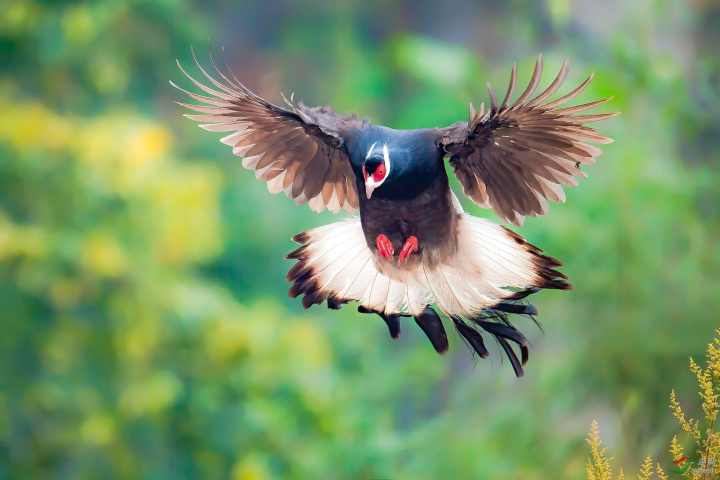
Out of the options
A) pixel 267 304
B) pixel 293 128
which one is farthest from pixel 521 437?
pixel 293 128

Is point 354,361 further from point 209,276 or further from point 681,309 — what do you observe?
point 681,309

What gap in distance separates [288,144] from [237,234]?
219 centimetres

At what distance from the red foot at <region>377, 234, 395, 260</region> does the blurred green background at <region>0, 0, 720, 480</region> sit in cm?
165

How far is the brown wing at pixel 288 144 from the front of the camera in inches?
46.2

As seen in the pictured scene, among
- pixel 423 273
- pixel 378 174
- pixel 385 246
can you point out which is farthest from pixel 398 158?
pixel 423 273

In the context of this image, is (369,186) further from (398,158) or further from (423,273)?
(423,273)

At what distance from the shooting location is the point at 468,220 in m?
1.25

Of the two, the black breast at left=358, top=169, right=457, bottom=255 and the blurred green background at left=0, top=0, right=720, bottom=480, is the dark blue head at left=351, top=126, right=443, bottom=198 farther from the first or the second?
the blurred green background at left=0, top=0, right=720, bottom=480

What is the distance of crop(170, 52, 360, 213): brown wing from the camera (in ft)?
3.85

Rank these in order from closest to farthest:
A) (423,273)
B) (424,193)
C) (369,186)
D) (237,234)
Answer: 1. (369,186)
2. (424,193)
3. (423,273)
4. (237,234)

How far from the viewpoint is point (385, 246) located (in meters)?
1.14

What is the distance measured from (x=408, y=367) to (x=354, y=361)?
0.89ft

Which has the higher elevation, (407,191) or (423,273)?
(407,191)

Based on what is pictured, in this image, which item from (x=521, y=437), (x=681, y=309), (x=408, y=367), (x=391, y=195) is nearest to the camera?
(x=391, y=195)
